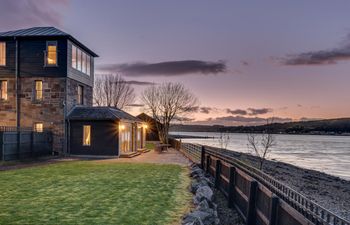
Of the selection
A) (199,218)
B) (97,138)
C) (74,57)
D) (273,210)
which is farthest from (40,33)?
(273,210)

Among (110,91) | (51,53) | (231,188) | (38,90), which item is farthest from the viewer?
(110,91)

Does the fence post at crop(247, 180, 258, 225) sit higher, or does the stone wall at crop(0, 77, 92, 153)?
the stone wall at crop(0, 77, 92, 153)

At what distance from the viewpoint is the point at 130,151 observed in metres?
28.0

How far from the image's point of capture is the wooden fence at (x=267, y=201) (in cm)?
457

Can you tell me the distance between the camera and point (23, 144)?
21.1 meters

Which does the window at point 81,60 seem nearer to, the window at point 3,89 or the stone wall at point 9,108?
the stone wall at point 9,108

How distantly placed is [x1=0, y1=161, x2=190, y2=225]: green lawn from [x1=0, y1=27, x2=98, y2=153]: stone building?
1030 cm

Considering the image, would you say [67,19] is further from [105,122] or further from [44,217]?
[44,217]

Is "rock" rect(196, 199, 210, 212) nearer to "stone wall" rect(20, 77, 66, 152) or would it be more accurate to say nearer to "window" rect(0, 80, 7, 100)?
"stone wall" rect(20, 77, 66, 152)

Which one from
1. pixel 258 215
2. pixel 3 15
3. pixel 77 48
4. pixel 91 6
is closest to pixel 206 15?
pixel 91 6

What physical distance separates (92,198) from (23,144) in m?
13.4

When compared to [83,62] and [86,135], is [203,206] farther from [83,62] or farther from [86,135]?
[83,62]

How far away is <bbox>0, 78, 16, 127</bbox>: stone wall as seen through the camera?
2495 centimetres

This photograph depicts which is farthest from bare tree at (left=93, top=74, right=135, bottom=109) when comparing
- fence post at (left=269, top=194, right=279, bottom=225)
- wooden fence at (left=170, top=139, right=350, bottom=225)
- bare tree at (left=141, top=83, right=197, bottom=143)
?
fence post at (left=269, top=194, right=279, bottom=225)
